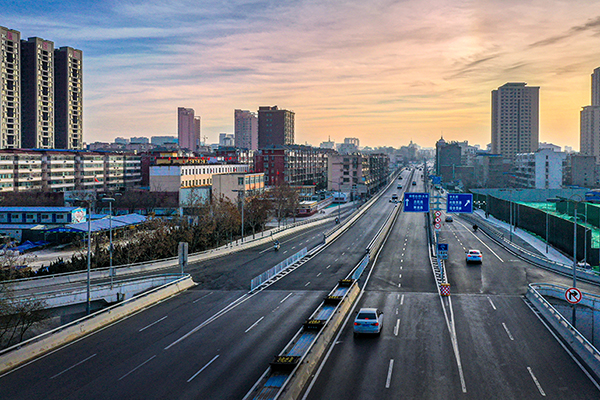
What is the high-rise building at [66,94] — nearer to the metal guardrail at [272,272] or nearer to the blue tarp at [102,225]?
the blue tarp at [102,225]

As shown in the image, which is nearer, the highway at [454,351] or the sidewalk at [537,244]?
the highway at [454,351]

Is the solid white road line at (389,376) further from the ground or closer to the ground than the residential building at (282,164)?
closer to the ground

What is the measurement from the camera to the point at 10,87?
15375cm

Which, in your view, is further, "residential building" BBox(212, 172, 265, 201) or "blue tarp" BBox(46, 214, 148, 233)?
"residential building" BBox(212, 172, 265, 201)

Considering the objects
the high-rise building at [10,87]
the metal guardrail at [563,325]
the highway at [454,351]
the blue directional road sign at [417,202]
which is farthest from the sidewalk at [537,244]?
the high-rise building at [10,87]

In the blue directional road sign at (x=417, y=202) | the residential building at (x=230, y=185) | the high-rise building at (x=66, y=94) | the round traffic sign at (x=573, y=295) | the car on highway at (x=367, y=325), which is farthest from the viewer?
the high-rise building at (x=66, y=94)

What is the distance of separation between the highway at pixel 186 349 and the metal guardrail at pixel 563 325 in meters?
13.5

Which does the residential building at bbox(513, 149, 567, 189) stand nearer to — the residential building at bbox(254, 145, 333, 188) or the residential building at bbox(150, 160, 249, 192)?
the residential building at bbox(254, 145, 333, 188)

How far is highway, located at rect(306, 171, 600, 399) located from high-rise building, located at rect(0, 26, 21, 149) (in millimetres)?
145872

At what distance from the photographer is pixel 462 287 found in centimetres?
3903

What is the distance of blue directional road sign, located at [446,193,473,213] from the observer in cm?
4988

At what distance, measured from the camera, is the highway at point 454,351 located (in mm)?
19344

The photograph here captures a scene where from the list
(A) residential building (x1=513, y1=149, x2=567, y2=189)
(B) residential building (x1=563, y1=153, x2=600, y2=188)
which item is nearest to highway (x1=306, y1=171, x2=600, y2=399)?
(A) residential building (x1=513, y1=149, x2=567, y2=189)

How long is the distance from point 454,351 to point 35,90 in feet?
563
